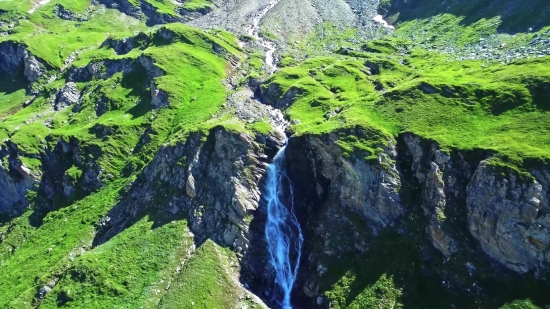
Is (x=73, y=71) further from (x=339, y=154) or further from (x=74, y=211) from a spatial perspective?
(x=339, y=154)

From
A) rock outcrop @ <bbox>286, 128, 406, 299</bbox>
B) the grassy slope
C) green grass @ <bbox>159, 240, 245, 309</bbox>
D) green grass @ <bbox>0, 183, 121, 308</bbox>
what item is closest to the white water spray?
the grassy slope

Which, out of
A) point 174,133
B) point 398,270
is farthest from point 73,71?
point 398,270

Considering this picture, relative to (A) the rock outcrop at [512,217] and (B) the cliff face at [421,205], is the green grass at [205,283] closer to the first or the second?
(B) the cliff face at [421,205]

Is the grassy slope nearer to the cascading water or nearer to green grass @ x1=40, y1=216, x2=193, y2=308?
green grass @ x1=40, y1=216, x2=193, y2=308

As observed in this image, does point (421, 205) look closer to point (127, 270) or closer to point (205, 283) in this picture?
point (205, 283)

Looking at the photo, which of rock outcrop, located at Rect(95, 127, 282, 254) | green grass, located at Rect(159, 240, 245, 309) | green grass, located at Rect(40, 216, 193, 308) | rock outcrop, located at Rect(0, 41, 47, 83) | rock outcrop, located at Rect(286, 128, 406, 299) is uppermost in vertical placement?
rock outcrop, located at Rect(286, 128, 406, 299)

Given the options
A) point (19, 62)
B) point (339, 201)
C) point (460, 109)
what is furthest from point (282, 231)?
point (19, 62)

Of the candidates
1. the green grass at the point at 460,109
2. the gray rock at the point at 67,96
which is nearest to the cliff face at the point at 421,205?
the green grass at the point at 460,109
